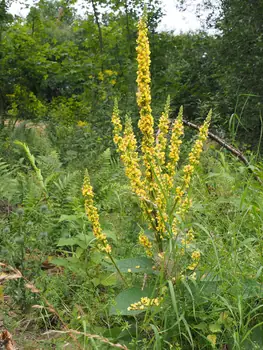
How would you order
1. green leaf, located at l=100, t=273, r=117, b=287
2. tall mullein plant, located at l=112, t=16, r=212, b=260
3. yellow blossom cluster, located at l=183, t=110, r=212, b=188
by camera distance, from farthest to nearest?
green leaf, located at l=100, t=273, r=117, b=287, yellow blossom cluster, located at l=183, t=110, r=212, b=188, tall mullein plant, located at l=112, t=16, r=212, b=260

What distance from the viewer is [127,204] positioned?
4277 mm

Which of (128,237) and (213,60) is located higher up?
(213,60)

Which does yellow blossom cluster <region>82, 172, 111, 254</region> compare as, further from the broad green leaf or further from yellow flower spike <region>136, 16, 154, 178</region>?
the broad green leaf

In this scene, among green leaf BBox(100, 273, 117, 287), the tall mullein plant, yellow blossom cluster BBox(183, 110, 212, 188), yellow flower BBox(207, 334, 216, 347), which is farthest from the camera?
green leaf BBox(100, 273, 117, 287)

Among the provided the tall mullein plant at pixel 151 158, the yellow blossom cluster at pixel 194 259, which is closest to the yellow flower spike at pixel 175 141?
the tall mullein plant at pixel 151 158

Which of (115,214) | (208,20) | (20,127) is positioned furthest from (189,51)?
(115,214)

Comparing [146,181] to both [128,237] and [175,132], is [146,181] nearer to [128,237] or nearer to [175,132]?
[175,132]

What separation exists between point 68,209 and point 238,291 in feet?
7.28

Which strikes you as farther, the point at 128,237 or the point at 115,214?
the point at 115,214

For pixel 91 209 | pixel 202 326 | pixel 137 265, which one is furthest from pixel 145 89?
pixel 202 326

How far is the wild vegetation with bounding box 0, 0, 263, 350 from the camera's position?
2277mm

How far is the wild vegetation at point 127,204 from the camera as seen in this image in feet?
7.47

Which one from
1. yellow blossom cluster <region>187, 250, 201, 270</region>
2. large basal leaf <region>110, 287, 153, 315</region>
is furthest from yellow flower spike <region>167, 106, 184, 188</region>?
large basal leaf <region>110, 287, 153, 315</region>

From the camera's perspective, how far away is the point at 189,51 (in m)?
10.8
